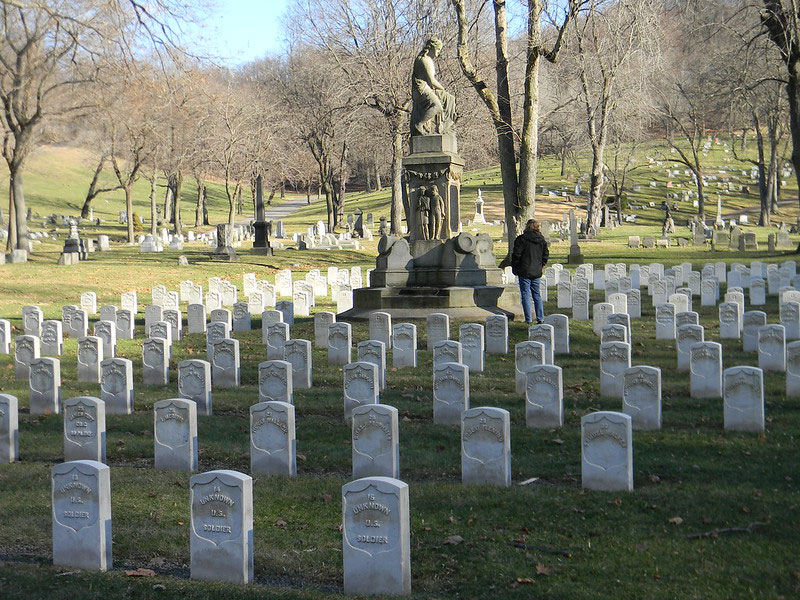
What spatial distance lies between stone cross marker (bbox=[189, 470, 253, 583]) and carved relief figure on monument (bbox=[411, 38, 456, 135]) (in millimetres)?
13457

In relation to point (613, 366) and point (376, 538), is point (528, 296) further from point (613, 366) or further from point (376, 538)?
point (376, 538)

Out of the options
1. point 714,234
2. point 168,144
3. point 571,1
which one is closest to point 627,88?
point 714,234

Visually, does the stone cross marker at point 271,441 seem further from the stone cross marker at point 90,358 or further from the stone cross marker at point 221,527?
the stone cross marker at point 90,358

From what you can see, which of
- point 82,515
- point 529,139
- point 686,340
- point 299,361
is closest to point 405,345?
point 299,361

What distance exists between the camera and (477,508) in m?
7.22

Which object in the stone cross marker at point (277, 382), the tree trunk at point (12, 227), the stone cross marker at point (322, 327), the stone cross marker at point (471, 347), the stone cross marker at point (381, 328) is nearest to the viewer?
the stone cross marker at point (277, 382)

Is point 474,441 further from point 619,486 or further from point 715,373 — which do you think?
point 715,373

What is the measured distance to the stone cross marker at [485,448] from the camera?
25.2 ft

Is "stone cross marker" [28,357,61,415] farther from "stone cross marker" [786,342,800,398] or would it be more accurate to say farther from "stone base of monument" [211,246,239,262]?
"stone base of monument" [211,246,239,262]

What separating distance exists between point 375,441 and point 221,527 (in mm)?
2317

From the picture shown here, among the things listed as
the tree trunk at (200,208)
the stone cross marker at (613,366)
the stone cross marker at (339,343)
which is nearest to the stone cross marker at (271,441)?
the stone cross marker at (613,366)

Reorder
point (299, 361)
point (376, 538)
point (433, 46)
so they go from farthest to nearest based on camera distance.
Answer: point (433, 46) < point (299, 361) < point (376, 538)

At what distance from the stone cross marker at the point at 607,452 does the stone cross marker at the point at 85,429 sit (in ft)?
13.8

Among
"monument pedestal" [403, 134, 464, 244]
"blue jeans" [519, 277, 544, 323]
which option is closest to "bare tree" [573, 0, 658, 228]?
"monument pedestal" [403, 134, 464, 244]
